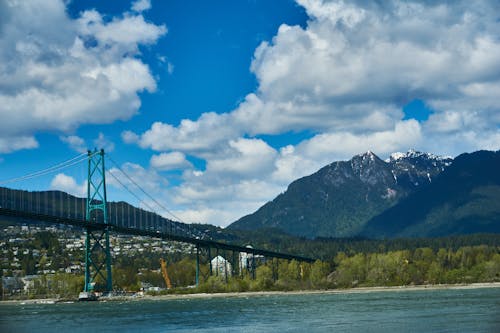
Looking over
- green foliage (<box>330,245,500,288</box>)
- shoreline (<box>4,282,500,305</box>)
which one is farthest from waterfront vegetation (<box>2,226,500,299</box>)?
shoreline (<box>4,282,500,305</box>)

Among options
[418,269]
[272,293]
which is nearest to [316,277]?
[272,293]

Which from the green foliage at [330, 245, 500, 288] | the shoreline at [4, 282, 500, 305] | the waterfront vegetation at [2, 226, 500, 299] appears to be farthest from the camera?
the waterfront vegetation at [2, 226, 500, 299]

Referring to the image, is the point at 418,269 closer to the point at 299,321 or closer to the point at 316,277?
the point at 316,277

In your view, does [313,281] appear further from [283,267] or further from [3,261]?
[3,261]

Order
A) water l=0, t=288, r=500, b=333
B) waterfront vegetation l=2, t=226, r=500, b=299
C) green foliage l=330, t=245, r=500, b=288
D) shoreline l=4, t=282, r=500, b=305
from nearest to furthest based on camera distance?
water l=0, t=288, r=500, b=333, shoreline l=4, t=282, r=500, b=305, green foliage l=330, t=245, r=500, b=288, waterfront vegetation l=2, t=226, r=500, b=299

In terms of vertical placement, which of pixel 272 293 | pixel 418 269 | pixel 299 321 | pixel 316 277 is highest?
pixel 418 269

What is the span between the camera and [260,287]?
134250 mm

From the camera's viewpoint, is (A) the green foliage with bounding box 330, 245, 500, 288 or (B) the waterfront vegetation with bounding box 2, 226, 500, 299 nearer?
(A) the green foliage with bounding box 330, 245, 500, 288

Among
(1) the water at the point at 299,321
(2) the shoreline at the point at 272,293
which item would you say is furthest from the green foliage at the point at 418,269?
(1) the water at the point at 299,321

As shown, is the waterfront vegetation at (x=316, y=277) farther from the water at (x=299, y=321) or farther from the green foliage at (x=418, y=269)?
the water at (x=299, y=321)

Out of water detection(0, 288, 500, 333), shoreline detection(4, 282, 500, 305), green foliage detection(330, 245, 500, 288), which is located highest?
green foliage detection(330, 245, 500, 288)

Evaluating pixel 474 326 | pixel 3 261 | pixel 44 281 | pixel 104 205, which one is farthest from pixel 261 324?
pixel 3 261

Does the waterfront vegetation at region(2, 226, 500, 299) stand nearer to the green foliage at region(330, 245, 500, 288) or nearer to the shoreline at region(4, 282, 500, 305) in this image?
the green foliage at region(330, 245, 500, 288)

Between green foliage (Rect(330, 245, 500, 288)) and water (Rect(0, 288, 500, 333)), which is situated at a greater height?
green foliage (Rect(330, 245, 500, 288))
